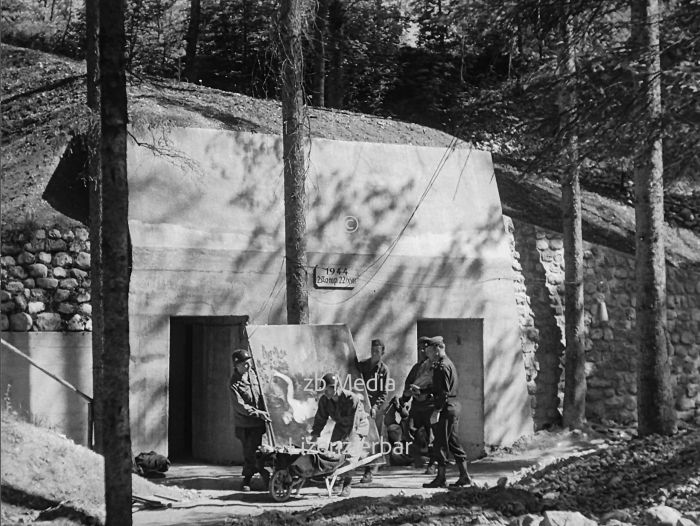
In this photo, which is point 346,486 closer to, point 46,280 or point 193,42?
point 46,280

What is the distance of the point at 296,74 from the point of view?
13.7 metres

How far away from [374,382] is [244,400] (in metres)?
1.59

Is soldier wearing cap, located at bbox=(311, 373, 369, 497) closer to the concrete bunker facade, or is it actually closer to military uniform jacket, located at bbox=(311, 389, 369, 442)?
military uniform jacket, located at bbox=(311, 389, 369, 442)

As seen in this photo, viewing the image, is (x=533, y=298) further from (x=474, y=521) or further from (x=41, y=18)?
(x=41, y=18)

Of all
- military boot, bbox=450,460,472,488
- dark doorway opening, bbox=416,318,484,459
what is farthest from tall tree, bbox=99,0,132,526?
dark doorway opening, bbox=416,318,484,459

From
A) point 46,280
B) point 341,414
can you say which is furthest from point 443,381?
point 46,280

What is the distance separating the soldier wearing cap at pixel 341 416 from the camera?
11742 mm

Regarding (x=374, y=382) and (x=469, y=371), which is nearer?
(x=374, y=382)

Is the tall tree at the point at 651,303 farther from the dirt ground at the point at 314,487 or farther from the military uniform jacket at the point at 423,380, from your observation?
the military uniform jacket at the point at 423,380

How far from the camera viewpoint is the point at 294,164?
13.9 meters

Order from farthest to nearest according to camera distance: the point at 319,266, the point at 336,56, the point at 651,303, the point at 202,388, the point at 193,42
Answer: the point at 336,56 → the point at 193,42 → the point at 202,388 → the point at 319,266 → the point at 651,303

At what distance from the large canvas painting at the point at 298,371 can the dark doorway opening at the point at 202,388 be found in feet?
8.13

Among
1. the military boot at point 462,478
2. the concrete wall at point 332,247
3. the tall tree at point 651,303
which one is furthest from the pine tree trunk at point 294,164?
the tall tree at point 651,303

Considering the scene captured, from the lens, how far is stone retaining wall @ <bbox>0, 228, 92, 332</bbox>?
14.0 meters
